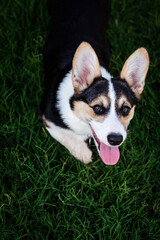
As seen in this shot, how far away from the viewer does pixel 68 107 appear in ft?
8.98

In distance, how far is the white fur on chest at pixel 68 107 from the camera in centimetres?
274

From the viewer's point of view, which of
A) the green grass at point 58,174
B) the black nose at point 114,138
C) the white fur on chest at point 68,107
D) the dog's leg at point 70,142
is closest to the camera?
the black nose at point 114,138

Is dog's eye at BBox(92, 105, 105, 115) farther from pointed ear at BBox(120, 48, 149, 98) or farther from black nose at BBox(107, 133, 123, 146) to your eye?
pointed ear at BBox(120, 48, 149, 98)

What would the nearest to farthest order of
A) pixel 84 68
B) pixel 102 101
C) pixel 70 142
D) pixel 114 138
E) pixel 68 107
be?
pixel 114 138
pixel 102 101
pixel 84 68
pixel 68 107
pixel 70 142

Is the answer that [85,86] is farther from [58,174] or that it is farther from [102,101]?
[58,174]

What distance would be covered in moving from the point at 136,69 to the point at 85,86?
504 mm

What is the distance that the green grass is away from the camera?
259 cm

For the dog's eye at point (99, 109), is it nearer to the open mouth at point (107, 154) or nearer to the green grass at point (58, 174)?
the open mouth at point (107, 154)

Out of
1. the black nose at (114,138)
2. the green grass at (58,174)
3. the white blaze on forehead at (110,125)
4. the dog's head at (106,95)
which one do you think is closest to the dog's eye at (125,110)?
the dog's head at (106,95)

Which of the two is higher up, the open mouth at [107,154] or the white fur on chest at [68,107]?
the white fur on chest at [68,107]

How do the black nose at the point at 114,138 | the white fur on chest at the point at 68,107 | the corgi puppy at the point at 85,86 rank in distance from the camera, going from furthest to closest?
1. the white fur on chest at the point at 68,107
2. the corgi puppy at the point at 85,86
3. the black nose at the point at 114,138

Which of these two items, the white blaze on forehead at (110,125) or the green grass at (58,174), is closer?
the white blaze on forehead at (110,125)

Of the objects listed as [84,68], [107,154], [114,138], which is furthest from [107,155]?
[84,68]

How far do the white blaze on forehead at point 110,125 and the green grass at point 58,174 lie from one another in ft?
2.07
